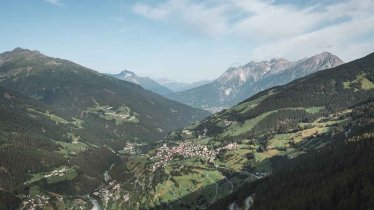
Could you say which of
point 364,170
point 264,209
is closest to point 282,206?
point 264,209

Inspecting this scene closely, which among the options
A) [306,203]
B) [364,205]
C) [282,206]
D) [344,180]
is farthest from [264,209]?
[364,205]

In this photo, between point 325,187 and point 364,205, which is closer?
point 364,205

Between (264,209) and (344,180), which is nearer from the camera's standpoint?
(344,180)

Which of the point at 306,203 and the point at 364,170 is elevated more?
the point at 364,170

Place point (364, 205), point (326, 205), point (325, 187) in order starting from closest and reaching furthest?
point (364, 205), point (326, 205), point (325, 187)

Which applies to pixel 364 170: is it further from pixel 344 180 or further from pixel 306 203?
pixel 306 203

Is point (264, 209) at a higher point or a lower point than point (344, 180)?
lower

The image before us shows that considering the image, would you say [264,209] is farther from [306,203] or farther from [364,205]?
[364,205]

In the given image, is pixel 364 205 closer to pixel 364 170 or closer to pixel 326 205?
pixel 326 205

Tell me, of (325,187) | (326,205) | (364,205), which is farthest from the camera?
(325,187)
